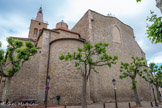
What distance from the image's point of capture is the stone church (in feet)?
36.1

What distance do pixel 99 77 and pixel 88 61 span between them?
6498 mm

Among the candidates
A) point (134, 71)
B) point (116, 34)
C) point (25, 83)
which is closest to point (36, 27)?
point (116, 34)

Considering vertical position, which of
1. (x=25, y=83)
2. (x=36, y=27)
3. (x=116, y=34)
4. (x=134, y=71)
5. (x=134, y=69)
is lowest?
(x=25, y=83)

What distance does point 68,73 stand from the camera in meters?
11.5

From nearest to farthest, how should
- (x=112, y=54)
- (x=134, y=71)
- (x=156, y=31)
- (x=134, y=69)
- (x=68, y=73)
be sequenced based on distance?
(x=156, y=31), (x=68, y=73), (x=134, y=71), (x=134, y=69), (x=112, y=54)

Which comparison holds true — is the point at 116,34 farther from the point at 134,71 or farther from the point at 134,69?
the point at 134,71

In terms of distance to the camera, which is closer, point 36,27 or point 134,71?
point 134,71

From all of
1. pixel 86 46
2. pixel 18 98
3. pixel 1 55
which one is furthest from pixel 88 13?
pixel 18 98

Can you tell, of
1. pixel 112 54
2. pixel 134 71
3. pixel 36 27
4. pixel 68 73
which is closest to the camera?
pixel 68 73

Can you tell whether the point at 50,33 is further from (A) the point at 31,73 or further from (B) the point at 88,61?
(B) the point at 88,61

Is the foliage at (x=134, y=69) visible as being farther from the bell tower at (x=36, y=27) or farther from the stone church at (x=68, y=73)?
the bell tower at (x=36, y=27)

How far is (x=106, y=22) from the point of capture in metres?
19.4

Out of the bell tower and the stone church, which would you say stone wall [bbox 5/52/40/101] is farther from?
the bell tower

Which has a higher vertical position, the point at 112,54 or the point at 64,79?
the point at 112,54
